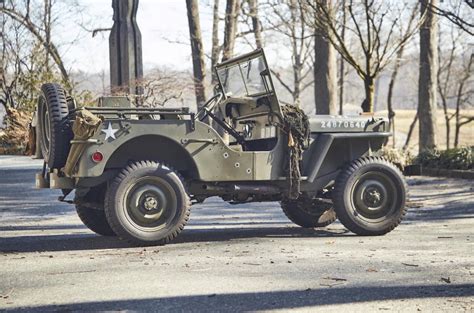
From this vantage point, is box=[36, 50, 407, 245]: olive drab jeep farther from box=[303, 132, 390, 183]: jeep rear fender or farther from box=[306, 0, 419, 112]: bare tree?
box=[306, 0, 419, 112]: bare tree

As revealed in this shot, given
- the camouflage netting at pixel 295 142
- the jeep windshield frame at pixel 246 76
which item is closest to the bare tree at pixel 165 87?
the jeep windshield frame at pixel 246 76

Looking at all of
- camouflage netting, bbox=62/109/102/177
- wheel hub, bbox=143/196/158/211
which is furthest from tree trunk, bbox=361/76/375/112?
camouflage netting, bbox=62/109/102/177

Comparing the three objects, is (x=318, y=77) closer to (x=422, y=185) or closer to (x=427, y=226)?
(x=422, y=185)

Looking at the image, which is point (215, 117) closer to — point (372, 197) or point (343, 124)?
point (343, 124)

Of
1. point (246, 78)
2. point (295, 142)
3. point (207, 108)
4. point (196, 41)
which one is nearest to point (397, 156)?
point (196, 41)

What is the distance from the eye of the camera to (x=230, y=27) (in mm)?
27984

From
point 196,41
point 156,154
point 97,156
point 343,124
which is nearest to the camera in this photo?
point 97,156

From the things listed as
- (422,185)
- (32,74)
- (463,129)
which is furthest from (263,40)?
(463,129)

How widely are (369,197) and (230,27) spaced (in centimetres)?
1886

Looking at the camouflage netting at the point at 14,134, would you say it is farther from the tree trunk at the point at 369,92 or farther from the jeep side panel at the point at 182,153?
the jeep side panel at the point at 182,153

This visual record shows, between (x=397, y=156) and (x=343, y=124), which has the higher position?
(x=343, y=124)

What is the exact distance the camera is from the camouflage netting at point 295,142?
9.45m

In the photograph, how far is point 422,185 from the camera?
1725cm

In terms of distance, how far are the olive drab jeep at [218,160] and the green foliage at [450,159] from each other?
829cm
